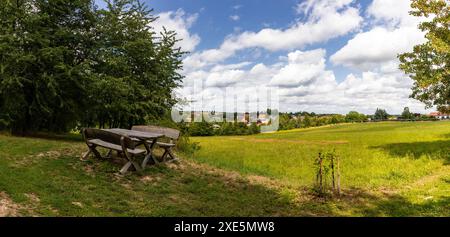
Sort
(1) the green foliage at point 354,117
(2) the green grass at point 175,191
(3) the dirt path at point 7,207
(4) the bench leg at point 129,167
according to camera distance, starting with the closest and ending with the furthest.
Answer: (3) the dirt path at point 7,207 → (2) the green grass at point 175,191 → (4) the bench leg at point 129,167 → (1) the green foliage at point 354,117

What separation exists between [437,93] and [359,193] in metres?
15.4

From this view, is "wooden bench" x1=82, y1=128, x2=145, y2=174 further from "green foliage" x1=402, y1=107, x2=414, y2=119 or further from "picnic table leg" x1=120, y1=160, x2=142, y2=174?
"green foliage" x1=402, y1=107, x2=414, y2=119

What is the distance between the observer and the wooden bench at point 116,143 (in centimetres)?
993

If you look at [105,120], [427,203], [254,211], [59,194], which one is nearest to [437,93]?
[427,203]

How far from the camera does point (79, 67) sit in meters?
17.8

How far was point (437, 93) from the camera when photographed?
22.1 meters

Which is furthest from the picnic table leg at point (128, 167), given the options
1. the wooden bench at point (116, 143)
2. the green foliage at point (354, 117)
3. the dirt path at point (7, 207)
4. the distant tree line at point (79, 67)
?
the green foliage at point (354, 117)

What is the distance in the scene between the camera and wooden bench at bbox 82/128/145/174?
9930 millimetres

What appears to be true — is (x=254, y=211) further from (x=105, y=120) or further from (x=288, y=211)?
(x=105, y=120)

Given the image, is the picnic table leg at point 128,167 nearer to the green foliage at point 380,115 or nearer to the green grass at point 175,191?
the green grass at point 175,191

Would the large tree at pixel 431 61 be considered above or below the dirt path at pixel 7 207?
above

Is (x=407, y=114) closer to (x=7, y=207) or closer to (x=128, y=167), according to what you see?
(x=128, y=167)

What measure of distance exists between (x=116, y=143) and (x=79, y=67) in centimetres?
904

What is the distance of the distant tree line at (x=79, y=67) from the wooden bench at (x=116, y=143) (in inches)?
265
